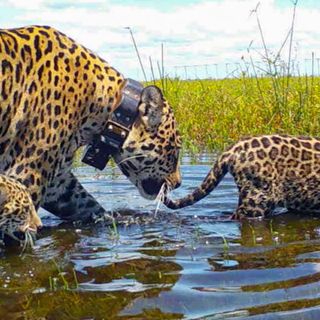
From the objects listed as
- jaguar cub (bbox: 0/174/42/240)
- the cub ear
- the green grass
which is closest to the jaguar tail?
the cub ear

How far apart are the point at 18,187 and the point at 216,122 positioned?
6.09m

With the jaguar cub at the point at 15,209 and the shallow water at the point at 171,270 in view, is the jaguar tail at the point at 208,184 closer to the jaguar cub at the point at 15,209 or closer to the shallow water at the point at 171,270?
the shallow water at the point at 171,270

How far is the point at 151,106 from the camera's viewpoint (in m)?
6.46

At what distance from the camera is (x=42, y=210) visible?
7.46m

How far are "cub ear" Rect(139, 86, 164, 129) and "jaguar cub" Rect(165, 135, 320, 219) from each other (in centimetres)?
60

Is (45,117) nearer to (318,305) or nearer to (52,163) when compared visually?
(52,163)

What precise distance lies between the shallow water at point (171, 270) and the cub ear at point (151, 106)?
79 cm

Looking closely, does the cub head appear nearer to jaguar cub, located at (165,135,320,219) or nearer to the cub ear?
the cub ear

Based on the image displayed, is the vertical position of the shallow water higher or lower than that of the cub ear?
lower

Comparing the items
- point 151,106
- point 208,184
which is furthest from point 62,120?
point 208,184

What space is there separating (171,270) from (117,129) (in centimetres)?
195

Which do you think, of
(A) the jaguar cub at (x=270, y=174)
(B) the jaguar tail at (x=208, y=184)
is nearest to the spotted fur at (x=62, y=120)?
(B) the jaguar tail at (x=208, y=184)

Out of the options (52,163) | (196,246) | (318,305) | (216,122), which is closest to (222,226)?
(196,246)

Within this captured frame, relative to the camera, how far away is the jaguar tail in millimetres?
6621
